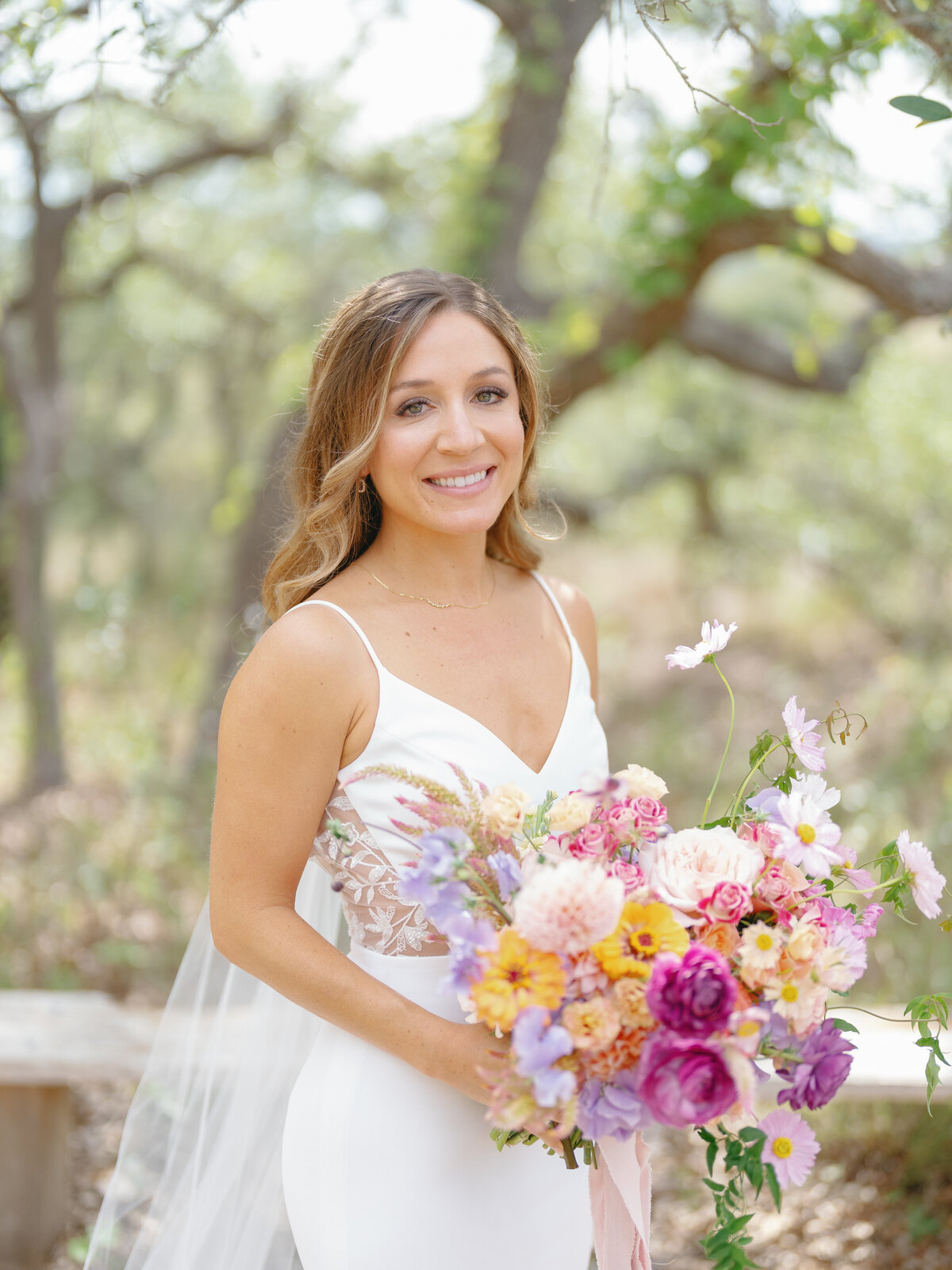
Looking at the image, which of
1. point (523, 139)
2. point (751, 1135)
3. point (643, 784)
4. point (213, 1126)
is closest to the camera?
point (751, 1135)

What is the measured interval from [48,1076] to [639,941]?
8.94ft

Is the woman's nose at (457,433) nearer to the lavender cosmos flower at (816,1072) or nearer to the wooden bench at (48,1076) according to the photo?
the lavender cosmos flower at (816,1072)

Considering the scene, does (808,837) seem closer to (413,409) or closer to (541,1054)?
(541,1054)

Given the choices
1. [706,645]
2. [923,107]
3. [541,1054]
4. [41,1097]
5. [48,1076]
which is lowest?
[41,1097]

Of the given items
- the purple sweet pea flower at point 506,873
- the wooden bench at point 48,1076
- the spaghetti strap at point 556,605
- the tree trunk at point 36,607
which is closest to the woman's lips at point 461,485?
the spaghetti strap at point 556,605

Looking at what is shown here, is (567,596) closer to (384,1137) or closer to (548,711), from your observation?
(548,711)

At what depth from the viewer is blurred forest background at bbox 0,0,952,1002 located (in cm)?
453

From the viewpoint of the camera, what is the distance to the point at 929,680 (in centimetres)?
898

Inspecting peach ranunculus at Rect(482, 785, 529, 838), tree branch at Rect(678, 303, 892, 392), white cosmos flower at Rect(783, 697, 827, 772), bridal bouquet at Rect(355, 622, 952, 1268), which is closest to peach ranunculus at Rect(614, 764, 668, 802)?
bridal bouquet at Rect(355, 622, 952, 1268)

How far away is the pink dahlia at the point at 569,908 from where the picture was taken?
1260mm

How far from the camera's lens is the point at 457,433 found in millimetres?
Answer: 1912

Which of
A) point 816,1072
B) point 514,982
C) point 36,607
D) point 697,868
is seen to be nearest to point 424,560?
point 697,868

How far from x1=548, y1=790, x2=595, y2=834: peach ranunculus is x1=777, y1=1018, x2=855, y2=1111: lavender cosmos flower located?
1.31 ft

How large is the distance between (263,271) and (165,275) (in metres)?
1.09
